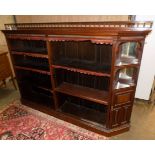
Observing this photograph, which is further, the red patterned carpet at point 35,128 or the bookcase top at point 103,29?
the red patterned carpet at point 35,128

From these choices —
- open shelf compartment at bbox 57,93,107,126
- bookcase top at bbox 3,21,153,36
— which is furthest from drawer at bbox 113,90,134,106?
bookcase top at bbox 3,21,153,36

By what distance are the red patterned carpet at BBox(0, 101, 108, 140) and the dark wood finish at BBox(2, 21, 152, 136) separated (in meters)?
0.11

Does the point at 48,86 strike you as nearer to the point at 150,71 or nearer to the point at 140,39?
the point at 140,39

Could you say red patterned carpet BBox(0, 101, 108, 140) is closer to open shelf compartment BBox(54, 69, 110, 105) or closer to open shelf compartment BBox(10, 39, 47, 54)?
open shelf compartment BBox(54, 69, 110, 105)

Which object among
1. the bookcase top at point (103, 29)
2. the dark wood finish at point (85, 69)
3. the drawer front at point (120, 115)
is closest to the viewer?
the bookcase top at point (103, 29)

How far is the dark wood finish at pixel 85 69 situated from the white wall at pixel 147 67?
0.37 m

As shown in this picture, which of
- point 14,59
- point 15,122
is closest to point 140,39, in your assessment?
point 14,59

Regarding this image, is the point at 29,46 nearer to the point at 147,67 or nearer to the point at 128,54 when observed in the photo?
the point at 128,54

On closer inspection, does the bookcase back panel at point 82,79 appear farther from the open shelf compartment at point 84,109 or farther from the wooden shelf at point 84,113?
the wooden shelf at point 84,113

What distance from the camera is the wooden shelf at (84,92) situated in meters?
2.02

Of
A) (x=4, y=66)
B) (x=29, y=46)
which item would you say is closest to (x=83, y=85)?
(x=29, y=46)

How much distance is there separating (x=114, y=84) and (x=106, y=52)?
0.44m

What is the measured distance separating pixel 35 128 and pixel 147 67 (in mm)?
2145

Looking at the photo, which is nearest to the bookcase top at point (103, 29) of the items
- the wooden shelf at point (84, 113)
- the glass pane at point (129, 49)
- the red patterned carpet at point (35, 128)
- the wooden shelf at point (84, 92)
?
the glass pane at point (129, 49)
